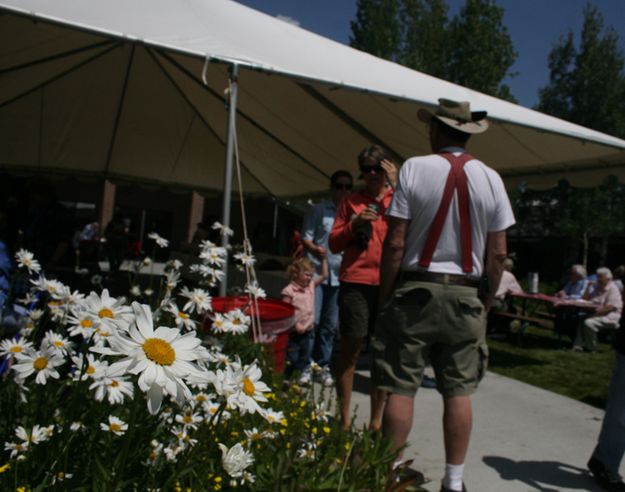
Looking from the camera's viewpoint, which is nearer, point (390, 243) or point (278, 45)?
point (390, 243)

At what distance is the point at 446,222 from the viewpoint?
258 cm

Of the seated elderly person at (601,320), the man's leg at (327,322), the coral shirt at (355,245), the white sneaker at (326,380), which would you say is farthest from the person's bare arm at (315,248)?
the seated elderly person at (601,320)

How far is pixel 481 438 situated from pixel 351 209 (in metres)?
1.77

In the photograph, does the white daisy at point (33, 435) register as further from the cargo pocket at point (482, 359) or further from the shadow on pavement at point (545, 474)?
the shadow on pavement at point (545, 474)

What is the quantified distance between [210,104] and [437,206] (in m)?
6.41

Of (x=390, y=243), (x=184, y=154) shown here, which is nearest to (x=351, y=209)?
(x=390, y=243)

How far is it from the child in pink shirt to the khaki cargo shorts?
6.77 feet

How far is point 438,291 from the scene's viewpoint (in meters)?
2.54

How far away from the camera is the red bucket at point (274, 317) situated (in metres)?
3.62

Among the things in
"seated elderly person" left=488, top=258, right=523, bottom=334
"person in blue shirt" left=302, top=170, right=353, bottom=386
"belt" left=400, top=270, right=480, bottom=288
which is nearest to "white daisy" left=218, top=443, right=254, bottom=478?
"belt" left=400, top=270, right=480, bottom=288

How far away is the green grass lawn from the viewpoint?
5965 millimetres

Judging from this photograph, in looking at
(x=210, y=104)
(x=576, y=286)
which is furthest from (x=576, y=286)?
(x=210, y=104)

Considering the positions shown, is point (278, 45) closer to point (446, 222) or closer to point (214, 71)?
point (214, 71)

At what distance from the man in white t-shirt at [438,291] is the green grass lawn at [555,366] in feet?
10.7
